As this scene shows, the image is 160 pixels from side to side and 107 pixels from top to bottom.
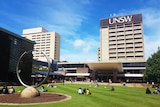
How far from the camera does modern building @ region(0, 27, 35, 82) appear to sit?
6347cm

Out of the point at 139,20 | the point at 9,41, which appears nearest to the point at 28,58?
the point at 9,41

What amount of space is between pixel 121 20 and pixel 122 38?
1318cm

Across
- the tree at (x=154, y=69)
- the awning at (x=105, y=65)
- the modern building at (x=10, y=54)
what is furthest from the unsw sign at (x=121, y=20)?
the modern building at (x=10, y=54)

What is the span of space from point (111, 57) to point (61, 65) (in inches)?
1495

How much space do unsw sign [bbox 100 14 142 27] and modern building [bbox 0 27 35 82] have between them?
273ft

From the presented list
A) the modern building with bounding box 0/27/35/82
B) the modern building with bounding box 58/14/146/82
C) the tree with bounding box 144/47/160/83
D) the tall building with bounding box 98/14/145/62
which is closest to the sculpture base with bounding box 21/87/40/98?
the modern building with bounding box 0/27/35/82

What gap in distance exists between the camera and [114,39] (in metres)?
143

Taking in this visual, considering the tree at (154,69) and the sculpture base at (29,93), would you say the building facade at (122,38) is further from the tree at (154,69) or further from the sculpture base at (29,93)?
the sculpture base at (29,93)

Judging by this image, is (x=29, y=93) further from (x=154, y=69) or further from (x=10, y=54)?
(x=10, y=54)

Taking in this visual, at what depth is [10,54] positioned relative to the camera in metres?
67.4

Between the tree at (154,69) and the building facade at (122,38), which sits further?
the building facade at (122,38)

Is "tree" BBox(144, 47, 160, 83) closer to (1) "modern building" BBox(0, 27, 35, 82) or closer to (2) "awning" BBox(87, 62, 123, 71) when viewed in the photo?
(2) "awning" BBox(87, 62, 123, 71)

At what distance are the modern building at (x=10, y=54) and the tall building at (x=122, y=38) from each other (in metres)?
78.4

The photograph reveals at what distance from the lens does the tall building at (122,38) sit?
133875 mm
